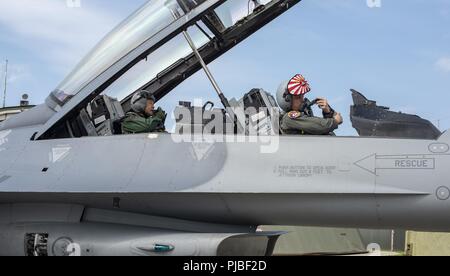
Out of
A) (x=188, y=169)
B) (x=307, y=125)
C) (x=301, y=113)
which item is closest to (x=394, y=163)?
(x=307, y=125)

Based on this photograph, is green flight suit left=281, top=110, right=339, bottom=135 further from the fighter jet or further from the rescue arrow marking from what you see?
the rescue arrow marking

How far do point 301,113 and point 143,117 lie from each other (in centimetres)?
180

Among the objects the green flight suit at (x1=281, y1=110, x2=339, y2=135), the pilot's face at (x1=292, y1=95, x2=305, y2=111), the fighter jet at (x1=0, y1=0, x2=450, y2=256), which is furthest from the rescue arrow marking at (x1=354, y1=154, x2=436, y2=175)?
the pilot's face at (x1=292, y1=95, x2=305, y2=111)

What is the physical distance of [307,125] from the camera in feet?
19.0

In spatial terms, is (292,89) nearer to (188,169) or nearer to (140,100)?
(188,169)

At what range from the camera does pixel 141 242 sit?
5.66 m

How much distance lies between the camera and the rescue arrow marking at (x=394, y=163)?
204 inches

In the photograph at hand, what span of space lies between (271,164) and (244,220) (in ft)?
2.59

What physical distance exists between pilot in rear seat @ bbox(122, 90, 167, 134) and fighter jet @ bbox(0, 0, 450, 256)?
0.76ft

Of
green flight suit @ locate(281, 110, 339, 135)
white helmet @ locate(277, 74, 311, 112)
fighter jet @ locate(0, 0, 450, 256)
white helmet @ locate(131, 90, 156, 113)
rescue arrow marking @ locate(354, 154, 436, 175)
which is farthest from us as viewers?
white helmet @ locate(131, 90, 156, 113)

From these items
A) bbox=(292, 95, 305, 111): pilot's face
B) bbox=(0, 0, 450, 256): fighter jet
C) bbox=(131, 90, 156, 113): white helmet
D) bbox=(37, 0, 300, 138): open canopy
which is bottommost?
bbox=(0, 0, 450, 256): fighter jet

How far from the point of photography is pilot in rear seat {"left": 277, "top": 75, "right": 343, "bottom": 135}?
5.77m
